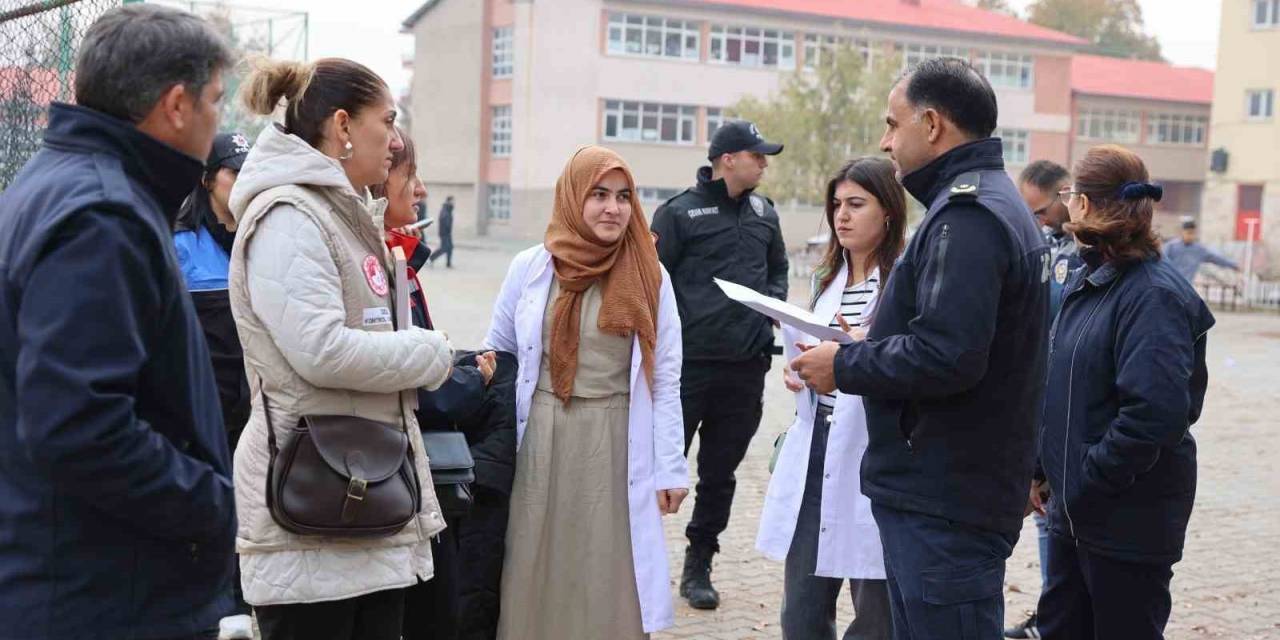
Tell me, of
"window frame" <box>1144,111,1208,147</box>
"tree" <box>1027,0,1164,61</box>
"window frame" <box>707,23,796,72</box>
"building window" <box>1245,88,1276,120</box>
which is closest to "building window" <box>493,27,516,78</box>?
"window frame" <box>707,23,796,72</box>

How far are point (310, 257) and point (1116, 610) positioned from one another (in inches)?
107

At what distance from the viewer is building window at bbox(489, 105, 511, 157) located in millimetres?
57656

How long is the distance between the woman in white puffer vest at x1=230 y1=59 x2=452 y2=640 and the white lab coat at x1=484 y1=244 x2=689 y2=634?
111 cm

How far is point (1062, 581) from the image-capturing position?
4.41 meters

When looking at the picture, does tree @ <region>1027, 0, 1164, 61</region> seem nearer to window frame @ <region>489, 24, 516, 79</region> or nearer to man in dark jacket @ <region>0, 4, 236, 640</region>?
window frame @ <region>489, 24, 516, 79</region>

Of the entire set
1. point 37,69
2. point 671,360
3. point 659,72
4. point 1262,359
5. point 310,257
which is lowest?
point 1262,359

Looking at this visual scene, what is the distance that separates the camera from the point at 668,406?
4.71 metres

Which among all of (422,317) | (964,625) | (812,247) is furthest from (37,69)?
(812,247)

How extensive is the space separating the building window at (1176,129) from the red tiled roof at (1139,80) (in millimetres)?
977

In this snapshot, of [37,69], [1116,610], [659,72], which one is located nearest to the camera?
[1116,610]

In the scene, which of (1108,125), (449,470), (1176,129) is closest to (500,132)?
(1108,125)

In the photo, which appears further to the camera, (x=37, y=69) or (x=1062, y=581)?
(x=37, y=69)

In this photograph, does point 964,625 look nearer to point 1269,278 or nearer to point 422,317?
point 422,317

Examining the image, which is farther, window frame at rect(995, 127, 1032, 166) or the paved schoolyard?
window frame at rect(995, 127, 1032, 166)
